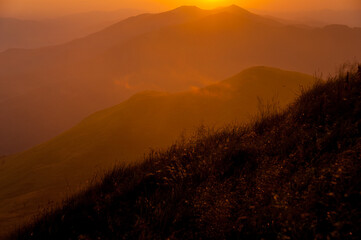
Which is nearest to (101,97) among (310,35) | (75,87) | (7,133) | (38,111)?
(75,87)

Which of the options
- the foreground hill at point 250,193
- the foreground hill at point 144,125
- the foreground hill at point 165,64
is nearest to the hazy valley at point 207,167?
the foreground hill at point 250,193

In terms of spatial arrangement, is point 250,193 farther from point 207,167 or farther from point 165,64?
point 165,64

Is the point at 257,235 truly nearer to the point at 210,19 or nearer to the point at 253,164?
the point at 253,164

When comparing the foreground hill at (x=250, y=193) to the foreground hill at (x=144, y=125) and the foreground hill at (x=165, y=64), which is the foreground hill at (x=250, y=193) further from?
the foreground hill at (x=165, y=64)

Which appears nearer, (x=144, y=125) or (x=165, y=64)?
(x=144, y=125)

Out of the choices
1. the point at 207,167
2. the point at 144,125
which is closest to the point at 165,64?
the point at 144,125

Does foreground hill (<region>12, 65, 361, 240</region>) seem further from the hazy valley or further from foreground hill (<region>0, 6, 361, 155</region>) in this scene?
foreground hill (<region>0, 6, 361, 155</region>)
